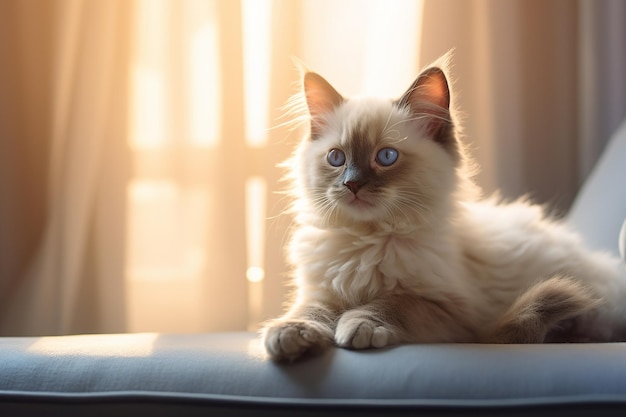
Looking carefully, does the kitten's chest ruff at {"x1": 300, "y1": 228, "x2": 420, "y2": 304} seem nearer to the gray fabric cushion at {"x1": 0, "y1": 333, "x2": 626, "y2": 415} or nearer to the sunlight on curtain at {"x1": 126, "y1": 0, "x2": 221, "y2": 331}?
the gray fabric cushion at {"x1": 0, "y1": 333, "x2": 626, "y2": 415}

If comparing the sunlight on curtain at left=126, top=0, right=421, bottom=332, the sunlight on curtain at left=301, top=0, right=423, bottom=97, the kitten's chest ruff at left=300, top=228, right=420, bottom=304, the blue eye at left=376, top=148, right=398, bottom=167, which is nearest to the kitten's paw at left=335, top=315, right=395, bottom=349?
the kitten's chest ruff at left=300, top=228, right=420, bottom=304

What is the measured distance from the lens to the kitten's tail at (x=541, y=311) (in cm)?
123

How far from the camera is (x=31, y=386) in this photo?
3.33 ft

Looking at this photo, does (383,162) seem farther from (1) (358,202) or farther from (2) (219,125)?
(2) (219,125)

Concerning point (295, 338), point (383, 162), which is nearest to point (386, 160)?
point (383, 162)

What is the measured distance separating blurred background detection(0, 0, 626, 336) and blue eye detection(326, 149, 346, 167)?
52 cm

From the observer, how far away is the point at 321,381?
3.15ft

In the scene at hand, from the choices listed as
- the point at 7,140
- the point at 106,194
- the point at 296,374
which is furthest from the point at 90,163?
the point at 296,374

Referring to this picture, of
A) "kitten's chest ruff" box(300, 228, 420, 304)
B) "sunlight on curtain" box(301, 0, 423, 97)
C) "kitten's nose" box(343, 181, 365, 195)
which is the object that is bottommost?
"kitten's chest ruff" box(300, 228, 420, 304)

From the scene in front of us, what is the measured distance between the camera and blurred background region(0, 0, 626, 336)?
6.27 ft

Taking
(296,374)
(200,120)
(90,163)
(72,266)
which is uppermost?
(200,120)

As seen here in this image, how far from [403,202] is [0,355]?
0.81 metres

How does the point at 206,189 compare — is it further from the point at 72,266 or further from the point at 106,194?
the point at 72,266

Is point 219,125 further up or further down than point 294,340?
further up
